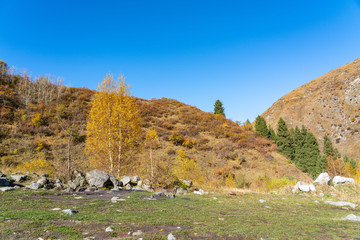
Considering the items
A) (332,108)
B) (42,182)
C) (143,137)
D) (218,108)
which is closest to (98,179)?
(42,182)

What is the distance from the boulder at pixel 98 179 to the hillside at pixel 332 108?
58549mm

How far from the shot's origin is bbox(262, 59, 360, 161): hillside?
53.9 metres

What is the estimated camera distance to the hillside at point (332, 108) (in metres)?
53.9

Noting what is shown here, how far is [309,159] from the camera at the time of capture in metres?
34.0

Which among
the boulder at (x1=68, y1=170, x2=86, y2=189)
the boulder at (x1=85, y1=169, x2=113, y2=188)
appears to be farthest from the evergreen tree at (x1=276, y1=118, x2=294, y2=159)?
the boulder at (x1=68, y1=170, x2=86, y2=189)

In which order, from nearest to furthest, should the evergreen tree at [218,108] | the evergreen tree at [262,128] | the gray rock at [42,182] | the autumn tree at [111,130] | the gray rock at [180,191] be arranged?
1. the gray rock at [42,182]
2. the gray rock at [180,191]
3. the autumn tree at [111,130]
4. the evergreen tree at [262,128]
5. the evergreen tree at [218,108]

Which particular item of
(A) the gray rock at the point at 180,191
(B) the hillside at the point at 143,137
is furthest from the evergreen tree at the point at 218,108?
(A) the gray rock at the point at 180,191

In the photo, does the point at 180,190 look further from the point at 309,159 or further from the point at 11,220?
the point at 309,159

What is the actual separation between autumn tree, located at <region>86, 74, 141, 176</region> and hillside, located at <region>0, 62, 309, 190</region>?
4.33ft

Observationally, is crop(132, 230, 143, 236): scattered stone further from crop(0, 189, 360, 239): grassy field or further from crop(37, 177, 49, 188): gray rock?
crop(37, 177, 49, 188): gray rock

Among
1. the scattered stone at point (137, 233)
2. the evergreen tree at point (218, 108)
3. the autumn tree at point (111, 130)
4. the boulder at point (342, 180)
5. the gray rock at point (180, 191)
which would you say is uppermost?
the evergreen tree at point (218, 108)

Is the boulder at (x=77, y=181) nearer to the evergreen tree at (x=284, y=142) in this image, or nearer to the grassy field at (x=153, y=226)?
the grassy field at (x=153, y=226)

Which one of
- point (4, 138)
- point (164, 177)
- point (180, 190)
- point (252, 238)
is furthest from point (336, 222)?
point (4, 138)

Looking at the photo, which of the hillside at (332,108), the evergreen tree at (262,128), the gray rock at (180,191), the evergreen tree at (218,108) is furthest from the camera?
the hillside at (332,108)
